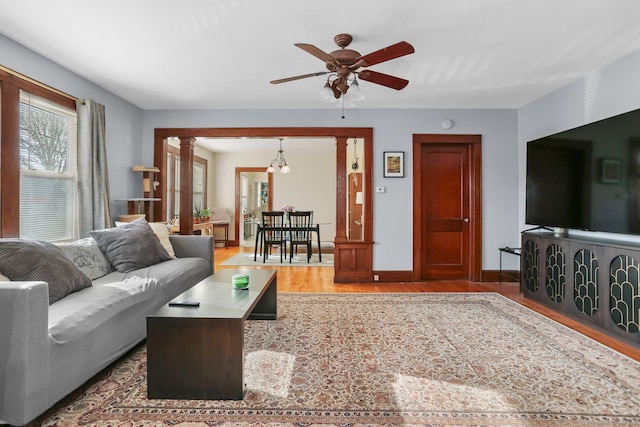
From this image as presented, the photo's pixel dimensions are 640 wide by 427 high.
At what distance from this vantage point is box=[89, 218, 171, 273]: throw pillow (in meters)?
3.06

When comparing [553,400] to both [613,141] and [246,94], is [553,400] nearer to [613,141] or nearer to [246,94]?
[613,141]

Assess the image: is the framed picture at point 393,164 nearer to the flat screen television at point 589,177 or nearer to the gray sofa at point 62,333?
the flat screen television at point 589,177

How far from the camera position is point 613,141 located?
292 centimetres

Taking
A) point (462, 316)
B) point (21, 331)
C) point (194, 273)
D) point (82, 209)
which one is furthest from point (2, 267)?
point (462, 316)

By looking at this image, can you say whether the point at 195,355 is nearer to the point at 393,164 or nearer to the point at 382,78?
the point at 382,78

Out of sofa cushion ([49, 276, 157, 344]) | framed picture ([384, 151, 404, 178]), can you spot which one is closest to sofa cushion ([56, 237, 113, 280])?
sofa cushion ([49, 276, 157, 344])

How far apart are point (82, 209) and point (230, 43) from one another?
7.75 ft

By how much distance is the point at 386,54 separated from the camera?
2.46m

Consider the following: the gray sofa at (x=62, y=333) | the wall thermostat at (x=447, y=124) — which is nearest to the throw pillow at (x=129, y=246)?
the gray sofa at (x=62, y=333)

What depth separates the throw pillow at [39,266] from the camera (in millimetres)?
2018

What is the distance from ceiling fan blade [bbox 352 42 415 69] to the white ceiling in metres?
0.27

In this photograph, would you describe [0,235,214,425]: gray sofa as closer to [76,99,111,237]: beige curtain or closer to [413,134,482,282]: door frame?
[76,99,111,237]: beige curtain

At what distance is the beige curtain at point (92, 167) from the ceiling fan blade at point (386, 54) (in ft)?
9.60

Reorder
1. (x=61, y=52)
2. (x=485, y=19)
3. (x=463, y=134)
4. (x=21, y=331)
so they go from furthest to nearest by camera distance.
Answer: (x=463, y=134) → (x=61, y=52) → (x=485, y=19) → (x=21, y=331)
